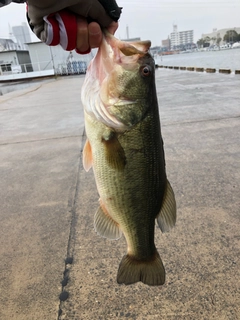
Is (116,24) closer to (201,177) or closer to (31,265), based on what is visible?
(31,265)

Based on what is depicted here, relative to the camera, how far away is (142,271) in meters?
1.65

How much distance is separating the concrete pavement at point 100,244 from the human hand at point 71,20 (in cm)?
158

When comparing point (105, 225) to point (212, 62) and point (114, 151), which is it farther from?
point (212, 62)

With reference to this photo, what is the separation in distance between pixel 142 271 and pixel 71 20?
1370 mm

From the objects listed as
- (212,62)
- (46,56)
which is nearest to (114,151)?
(46,56)

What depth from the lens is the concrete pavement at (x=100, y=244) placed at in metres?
1.85

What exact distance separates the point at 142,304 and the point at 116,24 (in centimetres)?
169

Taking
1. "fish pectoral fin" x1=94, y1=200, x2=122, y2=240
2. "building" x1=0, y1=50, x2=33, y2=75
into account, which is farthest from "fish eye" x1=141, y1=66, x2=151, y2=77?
"building" x1=0, y1=50, x2=33, y2=75

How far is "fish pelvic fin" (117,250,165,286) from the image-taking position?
163 centimetres

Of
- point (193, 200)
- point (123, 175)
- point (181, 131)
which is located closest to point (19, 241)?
point (123, 175)

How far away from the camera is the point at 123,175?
1547 millimetres

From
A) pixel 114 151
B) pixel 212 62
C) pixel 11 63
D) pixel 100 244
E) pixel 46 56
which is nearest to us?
pixel 114 151

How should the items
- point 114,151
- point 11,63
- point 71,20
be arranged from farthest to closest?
point 11,63 → point 114,151 → point 71,20

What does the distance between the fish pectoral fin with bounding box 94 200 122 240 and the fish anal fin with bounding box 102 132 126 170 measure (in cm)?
34
